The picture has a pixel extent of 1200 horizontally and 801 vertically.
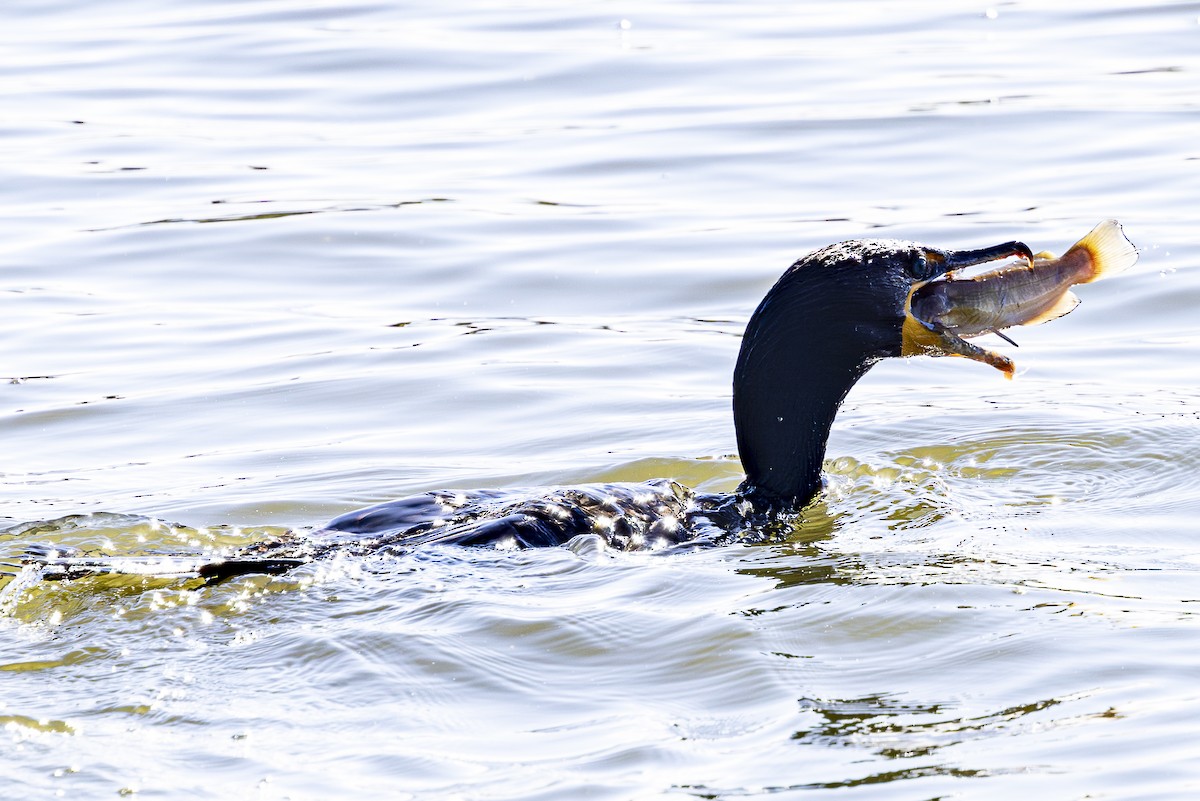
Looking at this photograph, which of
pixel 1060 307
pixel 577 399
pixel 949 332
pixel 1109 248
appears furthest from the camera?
pixel 577 399

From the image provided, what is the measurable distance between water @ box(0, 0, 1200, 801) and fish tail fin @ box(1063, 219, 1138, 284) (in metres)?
0.92

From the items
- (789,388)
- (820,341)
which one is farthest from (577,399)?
(820,341)

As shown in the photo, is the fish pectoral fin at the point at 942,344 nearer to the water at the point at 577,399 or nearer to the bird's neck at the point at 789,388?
the bird's neck at the point at 789,388

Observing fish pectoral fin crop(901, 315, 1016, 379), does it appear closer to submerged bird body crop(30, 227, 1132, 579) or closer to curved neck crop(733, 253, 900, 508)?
submerged bird body crop(30, 227, 1132, 579)

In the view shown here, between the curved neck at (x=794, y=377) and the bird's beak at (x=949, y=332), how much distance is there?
140 millimetres

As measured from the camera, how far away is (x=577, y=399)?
8.48 m

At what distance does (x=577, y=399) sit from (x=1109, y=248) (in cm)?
305

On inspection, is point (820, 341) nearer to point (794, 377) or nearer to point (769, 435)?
Result: point (794, 377)

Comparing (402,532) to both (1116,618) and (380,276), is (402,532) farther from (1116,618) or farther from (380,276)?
(380,276)

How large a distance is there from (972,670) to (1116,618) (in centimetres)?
61

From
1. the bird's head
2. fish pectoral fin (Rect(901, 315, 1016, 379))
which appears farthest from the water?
fish pectoral fin (Rect(901, 315, 1016, 379))

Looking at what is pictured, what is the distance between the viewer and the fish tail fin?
20.1 ft

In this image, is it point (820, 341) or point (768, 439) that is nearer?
point (820, 341)

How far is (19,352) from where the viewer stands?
372 inches
